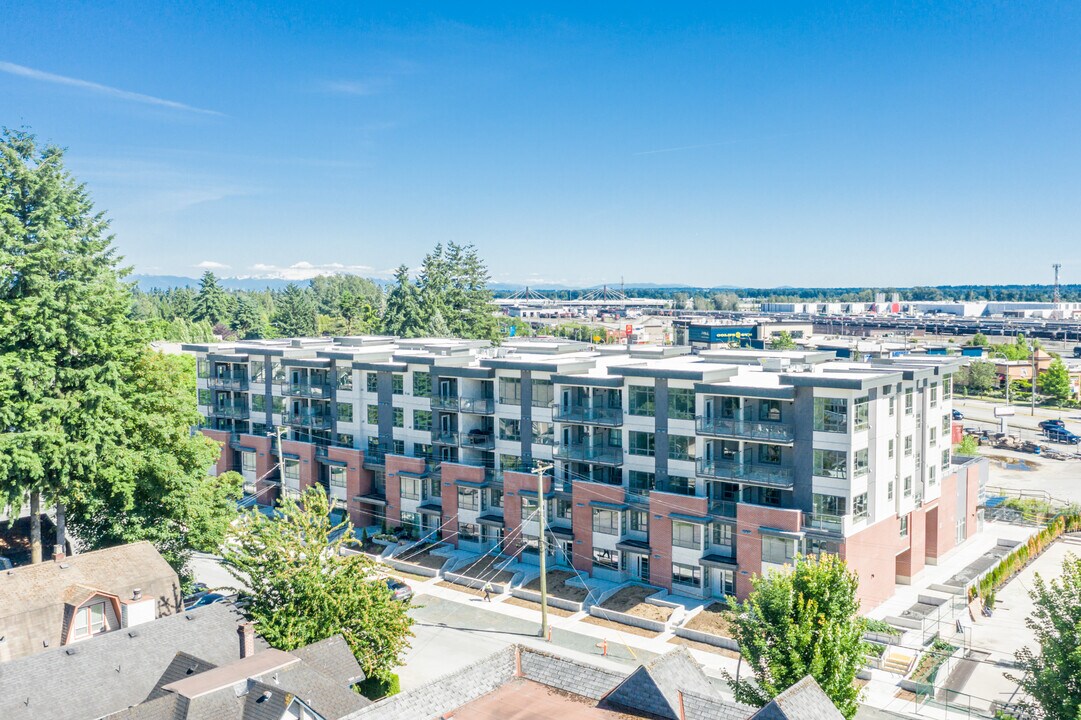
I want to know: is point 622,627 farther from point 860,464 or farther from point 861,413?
point 861,413

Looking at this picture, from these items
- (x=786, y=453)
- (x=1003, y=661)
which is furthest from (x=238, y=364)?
(x=1003, y=661)

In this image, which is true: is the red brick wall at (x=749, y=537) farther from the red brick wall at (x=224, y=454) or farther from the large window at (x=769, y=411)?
the red brick wall at (x=224, y=454)

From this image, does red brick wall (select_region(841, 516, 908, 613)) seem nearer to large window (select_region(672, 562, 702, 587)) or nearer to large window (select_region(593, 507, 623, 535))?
large window (select_region(672, 562, 702, 587))

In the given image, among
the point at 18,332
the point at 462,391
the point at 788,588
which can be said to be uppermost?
the point at 18,332

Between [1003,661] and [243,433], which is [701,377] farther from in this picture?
[243,433]

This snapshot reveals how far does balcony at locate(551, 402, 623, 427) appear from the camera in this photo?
4878 cm

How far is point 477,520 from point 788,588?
2733cm

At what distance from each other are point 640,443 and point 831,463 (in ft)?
34.6

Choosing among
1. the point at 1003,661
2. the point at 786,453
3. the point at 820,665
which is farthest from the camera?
the point at 786,453

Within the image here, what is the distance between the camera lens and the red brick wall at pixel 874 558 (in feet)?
138

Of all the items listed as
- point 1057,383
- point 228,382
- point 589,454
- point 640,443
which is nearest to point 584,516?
point 589,454

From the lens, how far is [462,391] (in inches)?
2173

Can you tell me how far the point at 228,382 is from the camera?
6944 centimetres

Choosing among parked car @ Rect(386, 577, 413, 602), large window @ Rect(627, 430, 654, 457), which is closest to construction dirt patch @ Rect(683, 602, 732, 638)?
large window @ Rect(627, 430, 654, 457)
